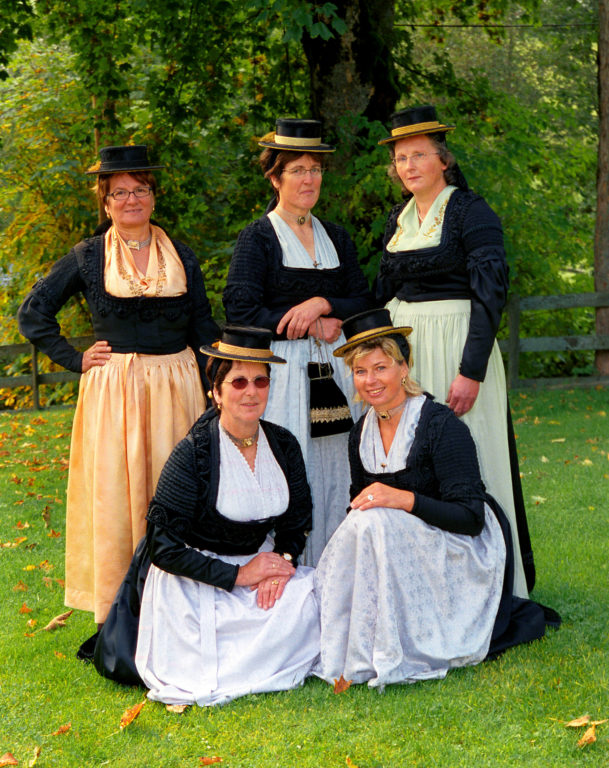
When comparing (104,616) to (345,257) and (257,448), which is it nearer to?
(257,448)

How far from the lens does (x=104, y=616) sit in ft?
13.5

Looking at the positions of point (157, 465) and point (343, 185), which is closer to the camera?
point (157, 465)

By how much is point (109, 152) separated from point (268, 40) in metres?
6.67

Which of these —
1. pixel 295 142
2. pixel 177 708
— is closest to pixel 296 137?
pixel 295 142

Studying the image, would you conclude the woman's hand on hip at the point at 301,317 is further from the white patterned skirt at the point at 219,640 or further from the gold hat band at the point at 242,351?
the white patterned skirt at the point at 219,640

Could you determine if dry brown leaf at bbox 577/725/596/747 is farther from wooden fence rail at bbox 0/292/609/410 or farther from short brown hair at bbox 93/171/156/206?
wooden fence rail at bbox 0/292/609/410

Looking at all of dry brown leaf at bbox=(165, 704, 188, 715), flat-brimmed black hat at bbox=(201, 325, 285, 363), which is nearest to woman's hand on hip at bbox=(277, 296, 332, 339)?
flat-brimmed black hat at bbox=(201, 325, 285, 363)

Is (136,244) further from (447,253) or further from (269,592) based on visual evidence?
(269,592)

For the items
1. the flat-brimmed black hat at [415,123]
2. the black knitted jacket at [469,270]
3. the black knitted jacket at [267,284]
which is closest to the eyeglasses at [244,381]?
the black knitted jacket at [267,284]

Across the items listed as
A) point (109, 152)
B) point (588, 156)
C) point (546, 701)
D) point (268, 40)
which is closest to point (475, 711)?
point (546, 701)

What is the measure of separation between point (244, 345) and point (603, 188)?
30.5 ft

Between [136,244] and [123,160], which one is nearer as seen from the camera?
[123,160]

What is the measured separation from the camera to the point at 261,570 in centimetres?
372

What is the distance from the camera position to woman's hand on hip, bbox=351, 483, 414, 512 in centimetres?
358
